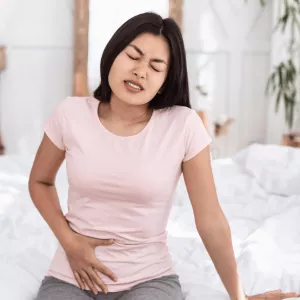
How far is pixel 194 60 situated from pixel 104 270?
361 cm

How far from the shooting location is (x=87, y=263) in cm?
126

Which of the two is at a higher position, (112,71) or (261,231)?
(112,71)

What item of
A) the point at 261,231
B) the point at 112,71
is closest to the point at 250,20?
the point at 261,231

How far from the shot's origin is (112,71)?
4.25 ft

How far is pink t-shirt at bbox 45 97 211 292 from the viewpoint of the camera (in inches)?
49.3

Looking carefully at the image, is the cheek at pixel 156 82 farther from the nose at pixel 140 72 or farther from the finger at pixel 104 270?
the finger at pixel 104 270

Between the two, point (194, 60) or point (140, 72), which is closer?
point (140, 72)

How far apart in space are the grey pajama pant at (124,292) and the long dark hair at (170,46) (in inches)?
15.8

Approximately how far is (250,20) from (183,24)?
2.03 ft

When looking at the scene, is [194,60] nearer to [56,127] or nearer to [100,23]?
[100,23]

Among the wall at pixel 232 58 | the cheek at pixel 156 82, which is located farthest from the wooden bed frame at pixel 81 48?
the cheek at pixel 156 82

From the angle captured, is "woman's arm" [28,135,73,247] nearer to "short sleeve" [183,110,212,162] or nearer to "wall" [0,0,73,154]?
"short sleeve" [183,110,212,162]

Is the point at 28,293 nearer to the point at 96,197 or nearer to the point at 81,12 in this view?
the point at 96,197

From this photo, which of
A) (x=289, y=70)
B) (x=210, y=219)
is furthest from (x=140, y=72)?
(x=289, y=70)
